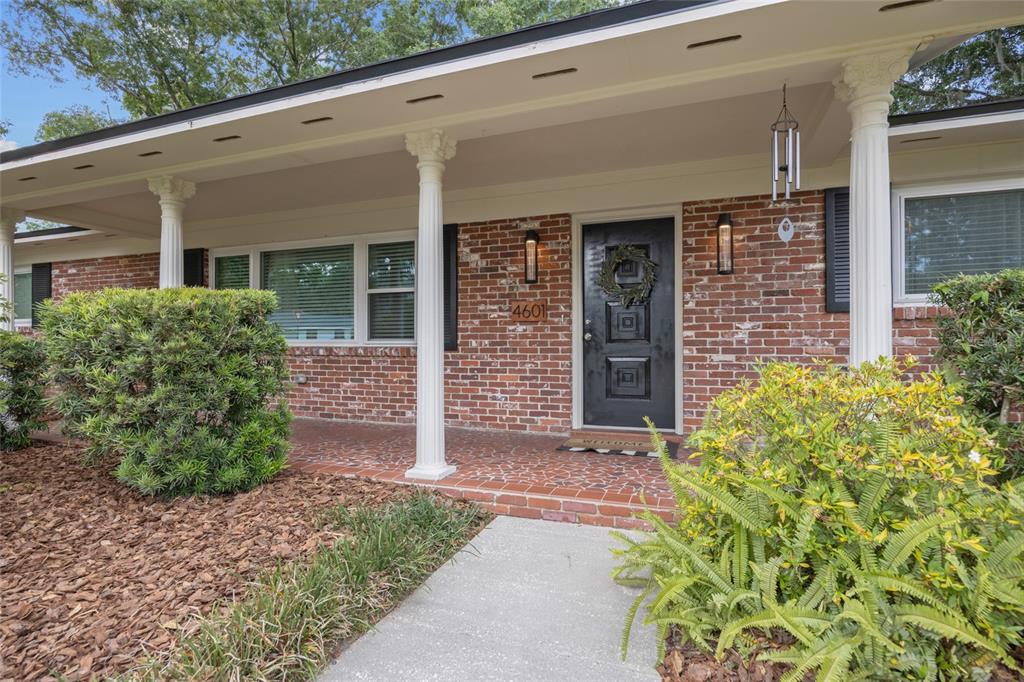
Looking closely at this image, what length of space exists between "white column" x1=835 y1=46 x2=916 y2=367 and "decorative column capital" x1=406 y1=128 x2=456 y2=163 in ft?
7.74

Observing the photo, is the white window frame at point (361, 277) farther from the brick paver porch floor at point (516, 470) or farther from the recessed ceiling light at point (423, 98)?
the recessed ceiling light at point (423, 98)

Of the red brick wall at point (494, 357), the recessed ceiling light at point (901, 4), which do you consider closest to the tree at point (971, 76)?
the red brick wall at point (494, 357)

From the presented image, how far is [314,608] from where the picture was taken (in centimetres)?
177

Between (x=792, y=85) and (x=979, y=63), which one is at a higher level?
(x=979, y=63)

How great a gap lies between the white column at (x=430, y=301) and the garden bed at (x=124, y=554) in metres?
0.42

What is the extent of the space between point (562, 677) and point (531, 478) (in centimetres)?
176

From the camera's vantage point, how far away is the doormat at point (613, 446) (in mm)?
4048

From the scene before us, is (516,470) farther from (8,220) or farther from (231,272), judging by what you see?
(8,220)

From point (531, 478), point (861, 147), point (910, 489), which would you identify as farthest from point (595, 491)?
point (861, 147)

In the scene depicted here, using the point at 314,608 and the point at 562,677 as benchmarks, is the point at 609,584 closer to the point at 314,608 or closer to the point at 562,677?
the point at 562,677

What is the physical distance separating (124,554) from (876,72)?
434cm

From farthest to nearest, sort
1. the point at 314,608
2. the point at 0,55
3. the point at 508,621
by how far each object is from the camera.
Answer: the point at 0,55 < the point at 508,621 < the point at 314,608

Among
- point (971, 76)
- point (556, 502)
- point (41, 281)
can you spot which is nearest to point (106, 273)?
point (41, 281)

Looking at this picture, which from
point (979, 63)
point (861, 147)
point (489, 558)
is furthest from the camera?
point (979, 63)
